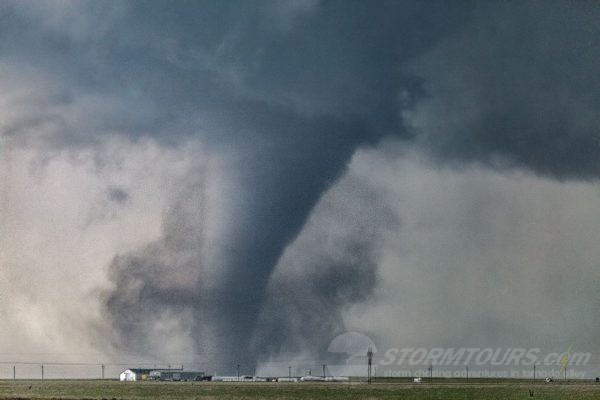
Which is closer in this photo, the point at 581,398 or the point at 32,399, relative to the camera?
the point at 32,399

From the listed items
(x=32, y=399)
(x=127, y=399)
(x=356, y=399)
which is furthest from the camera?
(x=356, y=399)

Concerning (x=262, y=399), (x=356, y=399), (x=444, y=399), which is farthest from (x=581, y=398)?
(x=262, y=399)

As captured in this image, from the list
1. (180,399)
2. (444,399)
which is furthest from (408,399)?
(180,399)

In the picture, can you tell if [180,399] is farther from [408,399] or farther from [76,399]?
[408,399]

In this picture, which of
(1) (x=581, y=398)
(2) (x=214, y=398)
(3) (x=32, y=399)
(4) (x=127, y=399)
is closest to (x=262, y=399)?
(2) (x=214, y=398)

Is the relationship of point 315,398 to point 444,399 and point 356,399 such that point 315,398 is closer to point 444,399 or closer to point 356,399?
point 356,399

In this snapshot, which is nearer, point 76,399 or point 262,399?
point 76,399

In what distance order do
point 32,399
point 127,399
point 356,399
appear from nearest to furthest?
point 32,399 → point 127,399 → point 356,399

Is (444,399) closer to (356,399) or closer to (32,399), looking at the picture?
(356,399)
